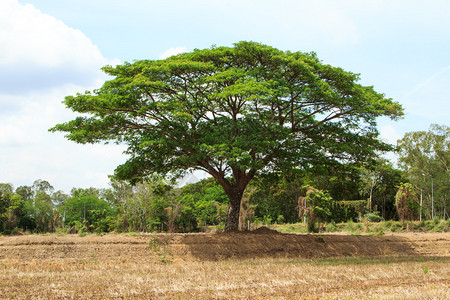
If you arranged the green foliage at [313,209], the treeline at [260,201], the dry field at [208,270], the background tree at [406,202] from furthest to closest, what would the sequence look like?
the treeline at [260,201] → the background tree at [406,202] → the green foliage at [313,209] → the dry field at [208,270]

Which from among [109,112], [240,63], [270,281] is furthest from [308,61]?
[270,281]

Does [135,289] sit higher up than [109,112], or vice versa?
[109,112]

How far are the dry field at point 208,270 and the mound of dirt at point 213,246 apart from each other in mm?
40

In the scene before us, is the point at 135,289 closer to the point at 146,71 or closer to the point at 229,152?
the point at 229,152

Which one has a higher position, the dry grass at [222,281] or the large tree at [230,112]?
the large tree at [230,112]

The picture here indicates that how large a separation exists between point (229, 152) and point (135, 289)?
8234 millimetres

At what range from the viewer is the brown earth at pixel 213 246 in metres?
15.6

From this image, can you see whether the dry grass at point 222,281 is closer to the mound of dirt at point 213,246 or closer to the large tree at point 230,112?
the mound of dirt at point 213,246

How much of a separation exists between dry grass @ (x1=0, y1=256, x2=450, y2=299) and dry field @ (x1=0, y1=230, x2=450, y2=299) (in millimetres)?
22

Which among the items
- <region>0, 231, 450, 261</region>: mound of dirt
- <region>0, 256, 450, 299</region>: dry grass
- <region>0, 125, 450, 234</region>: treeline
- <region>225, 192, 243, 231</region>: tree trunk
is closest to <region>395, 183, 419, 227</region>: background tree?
<region>0, 125, 450, 234</region>: treeline

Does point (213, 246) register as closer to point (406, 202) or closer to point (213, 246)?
point (213, 246)

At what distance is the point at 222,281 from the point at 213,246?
7564mm

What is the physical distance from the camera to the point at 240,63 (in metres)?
19.1

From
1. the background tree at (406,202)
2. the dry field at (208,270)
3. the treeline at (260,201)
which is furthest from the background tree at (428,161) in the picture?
the dry field at (208,270)
